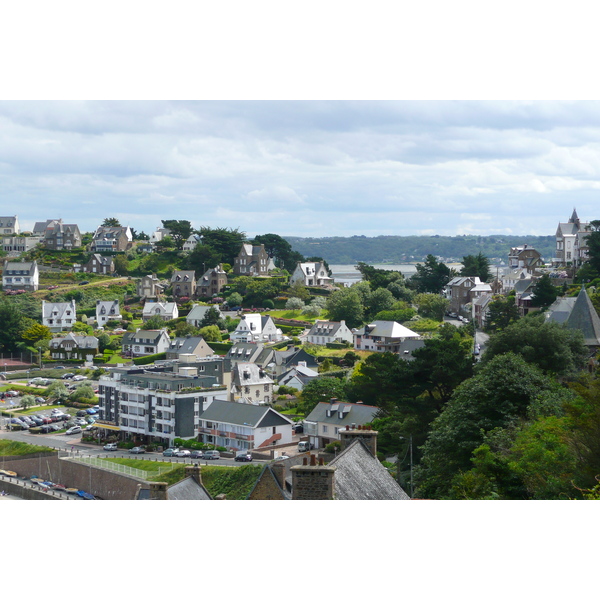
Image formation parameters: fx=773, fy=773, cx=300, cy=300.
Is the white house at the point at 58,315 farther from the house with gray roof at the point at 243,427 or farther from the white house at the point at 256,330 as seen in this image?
the house with gray roof at the point at 243,427

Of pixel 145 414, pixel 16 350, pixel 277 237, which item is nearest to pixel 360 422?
pixel 145 414

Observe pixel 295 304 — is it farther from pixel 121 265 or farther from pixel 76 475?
pixel 76 475

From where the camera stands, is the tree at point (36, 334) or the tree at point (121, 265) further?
the tree at point (121, 265)

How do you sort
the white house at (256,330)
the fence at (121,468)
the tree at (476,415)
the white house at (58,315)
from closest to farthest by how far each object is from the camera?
the tree at (476,415) → the fence at (121,468) → the white house at (256,330) → the white house at (58,315)

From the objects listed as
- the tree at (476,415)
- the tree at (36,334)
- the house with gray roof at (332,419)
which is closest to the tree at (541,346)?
the tree at (476,415)

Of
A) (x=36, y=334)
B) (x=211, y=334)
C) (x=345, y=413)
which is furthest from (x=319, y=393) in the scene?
(x=36, y=334)

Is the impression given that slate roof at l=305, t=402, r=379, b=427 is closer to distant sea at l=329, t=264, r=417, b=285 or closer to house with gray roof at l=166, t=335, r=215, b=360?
house with gray roof at l=166, t=335, r=215, b=360
